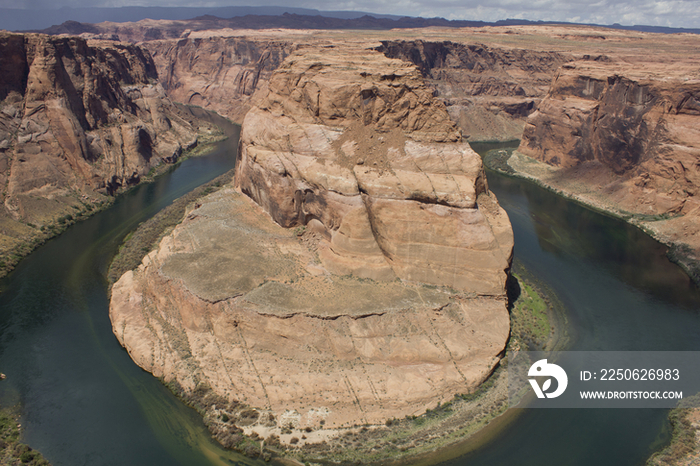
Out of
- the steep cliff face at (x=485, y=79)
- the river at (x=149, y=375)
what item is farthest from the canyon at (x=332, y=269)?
the steep cliff face at (x=485, y=79)

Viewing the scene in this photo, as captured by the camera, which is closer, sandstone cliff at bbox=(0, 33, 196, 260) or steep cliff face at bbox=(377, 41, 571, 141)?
sandstone cliff at bbox=(0, 33, 196, 260)

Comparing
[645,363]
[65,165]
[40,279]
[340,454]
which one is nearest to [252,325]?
[340,454]

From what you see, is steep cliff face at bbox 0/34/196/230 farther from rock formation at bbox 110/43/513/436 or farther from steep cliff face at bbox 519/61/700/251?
steep cliff face at bbox 519/61/700/251

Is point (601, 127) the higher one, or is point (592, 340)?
point (601, 127)

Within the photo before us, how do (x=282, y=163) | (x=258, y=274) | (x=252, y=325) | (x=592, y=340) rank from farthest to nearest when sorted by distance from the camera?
1. (x=282, y=163)
2. (x=592, y=340)
3. (x=258, y=274)
4. (x=252, y=325)

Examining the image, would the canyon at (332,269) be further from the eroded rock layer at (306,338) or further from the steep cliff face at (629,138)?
the steep cliff face at (629,138)

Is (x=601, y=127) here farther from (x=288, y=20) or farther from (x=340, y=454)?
(x=288, y=20)

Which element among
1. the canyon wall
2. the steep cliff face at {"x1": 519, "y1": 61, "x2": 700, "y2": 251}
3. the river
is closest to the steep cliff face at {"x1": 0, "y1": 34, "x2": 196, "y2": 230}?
the river
